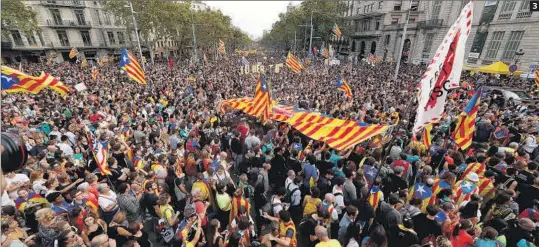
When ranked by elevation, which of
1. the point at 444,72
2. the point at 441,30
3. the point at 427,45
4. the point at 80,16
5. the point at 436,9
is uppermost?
the point at 436,9

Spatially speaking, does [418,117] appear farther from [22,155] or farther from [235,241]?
[22,155]

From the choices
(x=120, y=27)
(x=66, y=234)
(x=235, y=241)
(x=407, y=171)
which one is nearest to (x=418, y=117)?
(x=407, y=171)

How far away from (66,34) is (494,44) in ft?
186

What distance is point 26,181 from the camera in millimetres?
5391

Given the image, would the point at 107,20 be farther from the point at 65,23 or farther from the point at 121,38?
the point at 65,23

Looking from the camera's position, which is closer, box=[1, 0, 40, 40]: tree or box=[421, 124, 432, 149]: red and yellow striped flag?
box=[421, 124, 432, 149]: red and yellow striped flag

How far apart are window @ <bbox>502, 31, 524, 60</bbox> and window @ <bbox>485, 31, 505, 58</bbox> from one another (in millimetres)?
877

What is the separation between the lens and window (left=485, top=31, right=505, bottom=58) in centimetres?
2761

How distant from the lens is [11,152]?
101 inches

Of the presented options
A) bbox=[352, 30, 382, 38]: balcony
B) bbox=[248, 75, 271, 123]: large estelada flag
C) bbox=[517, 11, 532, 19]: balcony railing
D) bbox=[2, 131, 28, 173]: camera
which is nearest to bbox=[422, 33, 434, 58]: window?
bbox=[352, 30, 382, 38]: balcony

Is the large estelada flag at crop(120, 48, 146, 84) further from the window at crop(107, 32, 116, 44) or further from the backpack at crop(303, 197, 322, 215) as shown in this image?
the window at crop(107, 32, 116, 44)

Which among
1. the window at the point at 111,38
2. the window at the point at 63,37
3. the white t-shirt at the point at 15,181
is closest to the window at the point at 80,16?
the window at the point at 63,37

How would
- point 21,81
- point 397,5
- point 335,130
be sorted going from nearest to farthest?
point 335,130, point 21,81, point 397,5

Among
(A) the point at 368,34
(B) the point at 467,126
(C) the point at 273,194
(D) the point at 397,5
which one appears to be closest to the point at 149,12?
(A) the point at 368,34
